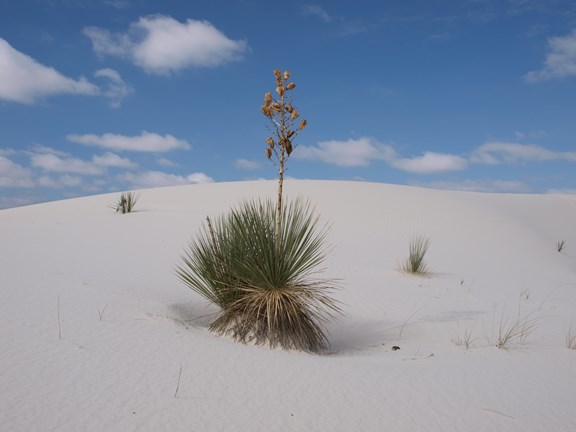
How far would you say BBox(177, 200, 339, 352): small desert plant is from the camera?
4.38 metres

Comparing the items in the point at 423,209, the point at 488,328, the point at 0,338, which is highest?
the point at 423,209

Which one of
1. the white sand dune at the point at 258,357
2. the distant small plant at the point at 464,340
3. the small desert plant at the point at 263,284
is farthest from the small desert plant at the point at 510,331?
the small desert plant at the point at 263,284

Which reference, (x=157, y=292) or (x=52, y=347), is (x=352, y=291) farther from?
(x=52, y=347)

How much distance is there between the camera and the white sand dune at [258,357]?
8.71 feet

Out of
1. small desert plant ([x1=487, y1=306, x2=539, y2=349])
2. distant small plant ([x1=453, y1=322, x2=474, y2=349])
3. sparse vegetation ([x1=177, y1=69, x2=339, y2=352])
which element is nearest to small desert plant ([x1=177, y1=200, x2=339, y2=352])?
sparse vegetation ([x1=177, y1=69, x2=339, y2=352])

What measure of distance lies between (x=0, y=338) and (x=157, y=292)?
103 inches

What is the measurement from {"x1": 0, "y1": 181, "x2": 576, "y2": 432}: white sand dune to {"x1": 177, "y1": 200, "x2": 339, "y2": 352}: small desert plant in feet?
0.73

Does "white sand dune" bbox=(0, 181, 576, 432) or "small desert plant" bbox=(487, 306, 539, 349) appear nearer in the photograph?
"white sand dune" bbox=(0, 181, 576, 432)

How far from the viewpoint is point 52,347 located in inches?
130

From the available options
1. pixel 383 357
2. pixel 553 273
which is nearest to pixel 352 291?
pixel 383 357

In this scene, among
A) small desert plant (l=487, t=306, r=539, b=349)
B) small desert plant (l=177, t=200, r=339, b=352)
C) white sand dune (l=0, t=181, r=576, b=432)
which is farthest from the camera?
small desert plant (l=487, t=306, r=539, b=349)

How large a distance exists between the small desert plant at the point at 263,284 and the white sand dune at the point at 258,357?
0.22 m

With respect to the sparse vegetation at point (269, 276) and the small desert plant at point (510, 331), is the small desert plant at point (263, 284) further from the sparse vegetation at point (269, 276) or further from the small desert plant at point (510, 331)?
the small desert plant at point (510, 331)

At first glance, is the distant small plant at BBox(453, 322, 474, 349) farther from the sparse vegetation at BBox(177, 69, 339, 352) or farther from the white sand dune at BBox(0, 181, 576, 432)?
the sparse vegetation at BBox(177, 69, 339, 352)
